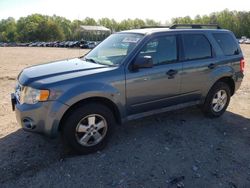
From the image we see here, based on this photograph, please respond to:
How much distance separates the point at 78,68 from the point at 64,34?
112895 millimetres

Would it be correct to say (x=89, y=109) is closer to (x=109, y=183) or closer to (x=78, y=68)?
(x=78, y=68)

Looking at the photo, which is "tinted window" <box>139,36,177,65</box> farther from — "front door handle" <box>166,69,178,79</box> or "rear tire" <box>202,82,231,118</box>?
"rear tire" <box>202,82,231,118</box>

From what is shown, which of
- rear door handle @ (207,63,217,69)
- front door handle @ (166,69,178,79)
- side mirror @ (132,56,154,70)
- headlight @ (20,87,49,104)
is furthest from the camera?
rear door handle @ (207,63,217,69)

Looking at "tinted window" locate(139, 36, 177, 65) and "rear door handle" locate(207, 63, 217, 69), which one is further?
"rear door handle" locate(207, 63, 217, 69)

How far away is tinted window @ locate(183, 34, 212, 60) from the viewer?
536 centimetres

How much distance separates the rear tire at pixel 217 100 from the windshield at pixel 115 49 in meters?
2.00

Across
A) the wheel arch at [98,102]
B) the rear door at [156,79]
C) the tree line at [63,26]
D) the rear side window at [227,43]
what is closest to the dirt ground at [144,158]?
the wheel arch at [98,102]

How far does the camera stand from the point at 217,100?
19.8ft

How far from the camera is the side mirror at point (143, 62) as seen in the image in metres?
4.45

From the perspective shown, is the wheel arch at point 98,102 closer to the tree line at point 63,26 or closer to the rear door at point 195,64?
the rear door at point 195,64

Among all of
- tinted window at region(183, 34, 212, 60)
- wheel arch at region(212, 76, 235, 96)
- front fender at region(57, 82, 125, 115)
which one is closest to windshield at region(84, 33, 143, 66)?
front fender at region(57, 82, 125, 115)

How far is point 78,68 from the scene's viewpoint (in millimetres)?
4555

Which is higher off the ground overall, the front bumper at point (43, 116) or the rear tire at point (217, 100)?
the front bumper at point (43, 116)

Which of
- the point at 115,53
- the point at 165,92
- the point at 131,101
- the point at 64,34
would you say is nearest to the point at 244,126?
the point at 165,92
